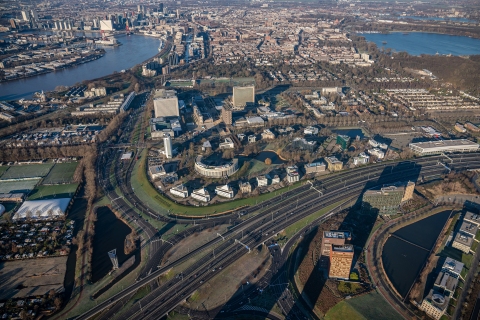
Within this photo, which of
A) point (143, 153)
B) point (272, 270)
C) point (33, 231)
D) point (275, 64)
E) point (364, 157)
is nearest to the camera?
point (272, 270)

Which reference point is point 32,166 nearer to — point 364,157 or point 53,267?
point 53,267

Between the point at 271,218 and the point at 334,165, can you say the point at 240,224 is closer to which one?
the point at 271,218

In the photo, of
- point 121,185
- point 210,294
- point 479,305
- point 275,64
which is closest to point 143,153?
point 121,185

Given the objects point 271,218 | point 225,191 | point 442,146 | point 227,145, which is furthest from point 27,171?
point 442,146

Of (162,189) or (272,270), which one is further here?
(162,189)

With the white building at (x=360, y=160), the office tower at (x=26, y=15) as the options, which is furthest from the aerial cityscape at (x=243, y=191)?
the office tower at (x=26, y=15)

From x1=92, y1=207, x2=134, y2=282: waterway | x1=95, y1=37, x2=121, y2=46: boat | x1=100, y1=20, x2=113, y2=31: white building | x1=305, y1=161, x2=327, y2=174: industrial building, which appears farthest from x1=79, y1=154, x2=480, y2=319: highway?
x1=100, y1=20, x2=113, y2=31: white building
